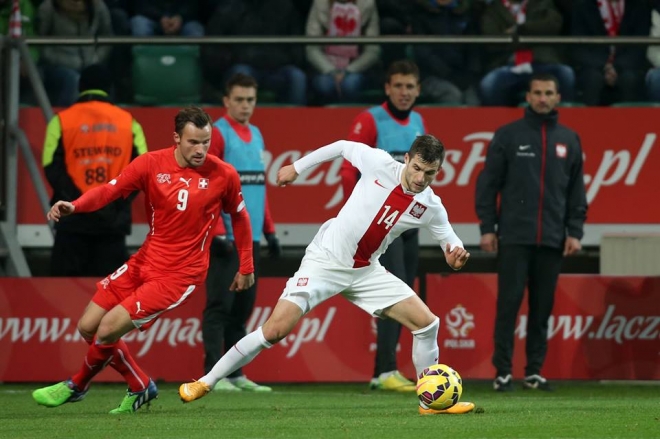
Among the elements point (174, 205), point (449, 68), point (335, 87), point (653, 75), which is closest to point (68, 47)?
point (335, 87)

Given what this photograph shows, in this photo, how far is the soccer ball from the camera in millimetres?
8117

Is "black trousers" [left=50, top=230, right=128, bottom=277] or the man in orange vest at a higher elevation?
the man in orange vest

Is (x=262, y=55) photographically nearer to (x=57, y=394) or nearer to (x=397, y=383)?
(x=397, y=383)

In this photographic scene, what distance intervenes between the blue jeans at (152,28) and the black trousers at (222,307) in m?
2.77

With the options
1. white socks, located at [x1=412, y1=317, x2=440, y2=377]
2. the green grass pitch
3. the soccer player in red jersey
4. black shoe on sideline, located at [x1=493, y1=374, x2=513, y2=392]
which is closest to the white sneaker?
the green grass pitch

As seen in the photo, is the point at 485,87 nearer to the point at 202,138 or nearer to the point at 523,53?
Answer: the point at 523,53

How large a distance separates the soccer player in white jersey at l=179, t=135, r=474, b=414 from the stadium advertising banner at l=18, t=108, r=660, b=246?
11.0 feet

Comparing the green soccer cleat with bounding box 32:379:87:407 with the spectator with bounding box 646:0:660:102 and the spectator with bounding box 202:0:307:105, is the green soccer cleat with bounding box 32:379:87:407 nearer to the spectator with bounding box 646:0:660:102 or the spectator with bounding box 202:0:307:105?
the spectator with bounding box 202:0:307:105

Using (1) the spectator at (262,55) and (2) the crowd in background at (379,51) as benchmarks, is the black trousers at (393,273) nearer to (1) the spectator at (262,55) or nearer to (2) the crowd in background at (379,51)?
(2) the crowd in background at (379,51)

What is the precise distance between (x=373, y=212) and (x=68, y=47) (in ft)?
14.6

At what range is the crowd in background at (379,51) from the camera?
1188 centimetres

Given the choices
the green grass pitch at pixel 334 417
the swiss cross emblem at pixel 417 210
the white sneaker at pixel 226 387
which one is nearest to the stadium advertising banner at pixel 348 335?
the green grass pitch at pixel 334 417

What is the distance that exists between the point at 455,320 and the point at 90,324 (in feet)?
12.0

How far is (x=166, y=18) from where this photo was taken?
12.5 meters
